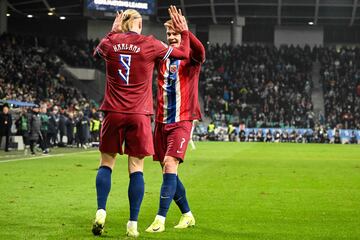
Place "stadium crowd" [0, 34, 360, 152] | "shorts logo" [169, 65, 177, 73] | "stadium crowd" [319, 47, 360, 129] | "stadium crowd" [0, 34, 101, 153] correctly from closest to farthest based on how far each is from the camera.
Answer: "shorts logo" [169, 65, 177, 73]
"stadium crowd" [0, 34, 101, 153]
"stadium crowd" [0, 34, 360, 152]
"stadium crowd" [319, 47, 360, 129]

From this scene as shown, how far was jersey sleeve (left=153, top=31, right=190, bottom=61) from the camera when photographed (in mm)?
8695

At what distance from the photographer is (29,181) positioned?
16297 millimetres

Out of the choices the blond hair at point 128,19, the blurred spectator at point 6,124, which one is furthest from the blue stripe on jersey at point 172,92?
the blurred spectator at point 6,124

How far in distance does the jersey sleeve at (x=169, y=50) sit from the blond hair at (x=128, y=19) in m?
0.31

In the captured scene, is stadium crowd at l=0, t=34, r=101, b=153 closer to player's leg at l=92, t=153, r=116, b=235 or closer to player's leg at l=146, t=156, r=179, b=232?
player's leg at l=146, t=156, r=179, b=232

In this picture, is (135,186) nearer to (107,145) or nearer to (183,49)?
(107,145)

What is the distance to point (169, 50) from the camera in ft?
28.7

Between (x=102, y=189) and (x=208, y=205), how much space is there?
3717mm

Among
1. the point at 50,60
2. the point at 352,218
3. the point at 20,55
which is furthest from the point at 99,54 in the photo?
the point at 50,60

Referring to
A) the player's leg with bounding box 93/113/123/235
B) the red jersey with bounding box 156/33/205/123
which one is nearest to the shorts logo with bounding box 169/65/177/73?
the red jersey with bounding box 156/33/205/123

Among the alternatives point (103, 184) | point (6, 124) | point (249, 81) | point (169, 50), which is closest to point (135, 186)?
point (103, 184)

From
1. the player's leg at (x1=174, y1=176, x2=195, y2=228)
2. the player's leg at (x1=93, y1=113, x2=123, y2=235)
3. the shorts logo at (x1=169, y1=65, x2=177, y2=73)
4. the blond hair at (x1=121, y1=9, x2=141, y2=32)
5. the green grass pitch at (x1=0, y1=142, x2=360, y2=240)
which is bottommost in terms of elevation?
the green grass pitch at (x1=0, y1=142, x2=360, y2=240)

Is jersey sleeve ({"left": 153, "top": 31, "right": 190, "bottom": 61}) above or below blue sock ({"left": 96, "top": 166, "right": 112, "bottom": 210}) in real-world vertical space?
above

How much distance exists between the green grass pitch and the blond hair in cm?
225
